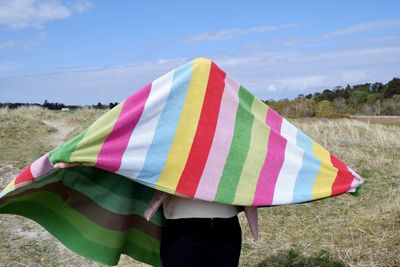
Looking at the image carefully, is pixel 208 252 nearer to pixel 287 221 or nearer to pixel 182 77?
pixel 182 77

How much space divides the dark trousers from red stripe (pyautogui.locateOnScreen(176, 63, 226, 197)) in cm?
20

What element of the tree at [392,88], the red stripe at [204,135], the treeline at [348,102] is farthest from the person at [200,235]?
the tree at [392,88]

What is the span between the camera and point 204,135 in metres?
2.99

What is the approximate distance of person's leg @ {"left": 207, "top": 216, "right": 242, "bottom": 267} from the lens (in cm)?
280

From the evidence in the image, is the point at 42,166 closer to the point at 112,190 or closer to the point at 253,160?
the point at 112,190

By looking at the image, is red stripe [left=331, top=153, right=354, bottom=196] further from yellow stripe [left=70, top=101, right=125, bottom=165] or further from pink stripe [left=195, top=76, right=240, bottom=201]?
yellow stripe [left=70, top=101, right=125, bottom=165]

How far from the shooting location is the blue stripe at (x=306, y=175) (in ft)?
10.2

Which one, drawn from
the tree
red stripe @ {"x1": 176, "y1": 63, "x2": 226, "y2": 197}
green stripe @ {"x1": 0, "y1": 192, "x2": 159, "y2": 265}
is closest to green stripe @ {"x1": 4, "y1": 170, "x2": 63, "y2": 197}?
green stripe @ {"x1": 0, "y1": 192, "x2": 159, "y2": 265}

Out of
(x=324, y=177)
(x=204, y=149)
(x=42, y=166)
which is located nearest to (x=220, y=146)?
(x=204, y=149)

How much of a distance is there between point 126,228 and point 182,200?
97 cm

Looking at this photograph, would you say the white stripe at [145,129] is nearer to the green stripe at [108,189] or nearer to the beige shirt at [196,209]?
the beige shirt at [196,209]

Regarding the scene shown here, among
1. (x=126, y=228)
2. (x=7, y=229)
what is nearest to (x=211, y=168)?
(x=126, y=228)

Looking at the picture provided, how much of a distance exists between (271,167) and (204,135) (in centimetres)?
50

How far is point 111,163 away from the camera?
117 inches
